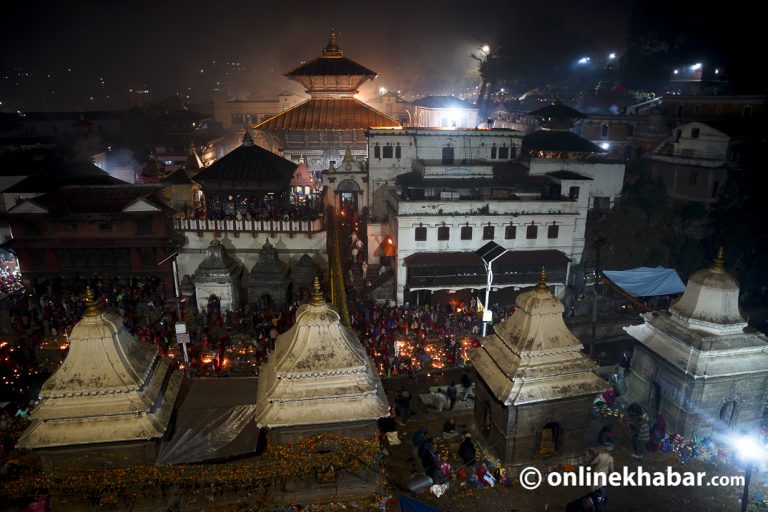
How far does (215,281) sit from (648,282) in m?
24.4

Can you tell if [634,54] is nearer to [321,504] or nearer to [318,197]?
[318,197]

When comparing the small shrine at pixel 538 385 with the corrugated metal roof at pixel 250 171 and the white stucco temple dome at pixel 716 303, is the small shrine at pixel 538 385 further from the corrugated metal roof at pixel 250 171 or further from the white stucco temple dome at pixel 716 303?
the corrugated metal roof at pixel 250 171

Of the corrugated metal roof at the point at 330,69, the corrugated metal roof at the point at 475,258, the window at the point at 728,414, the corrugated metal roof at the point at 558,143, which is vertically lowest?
the window at the point at 728,414

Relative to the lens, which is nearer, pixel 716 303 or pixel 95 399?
pixel 95 399

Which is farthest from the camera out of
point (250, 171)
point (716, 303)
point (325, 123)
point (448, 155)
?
point (325, 123)

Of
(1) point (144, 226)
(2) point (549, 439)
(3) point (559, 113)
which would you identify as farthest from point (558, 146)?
(1) point (144, 226)

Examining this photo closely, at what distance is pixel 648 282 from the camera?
29.2 m

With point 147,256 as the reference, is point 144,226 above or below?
above

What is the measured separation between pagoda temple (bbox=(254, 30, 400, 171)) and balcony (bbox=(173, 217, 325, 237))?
14.3m

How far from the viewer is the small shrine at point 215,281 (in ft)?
92.5

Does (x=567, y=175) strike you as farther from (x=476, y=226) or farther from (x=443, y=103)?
(x=443, y=103)

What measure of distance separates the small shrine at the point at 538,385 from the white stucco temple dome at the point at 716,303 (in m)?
4.44

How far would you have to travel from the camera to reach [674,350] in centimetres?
1611

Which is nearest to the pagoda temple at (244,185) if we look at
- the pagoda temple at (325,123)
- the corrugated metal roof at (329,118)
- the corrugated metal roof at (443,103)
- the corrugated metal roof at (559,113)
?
the pagoda temple at (325,123)
